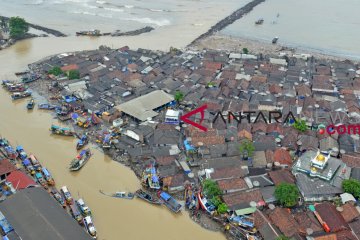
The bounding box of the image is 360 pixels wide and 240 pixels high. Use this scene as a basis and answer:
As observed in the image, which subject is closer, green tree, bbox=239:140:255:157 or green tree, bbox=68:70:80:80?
green tree, bbox=239:140:255:157

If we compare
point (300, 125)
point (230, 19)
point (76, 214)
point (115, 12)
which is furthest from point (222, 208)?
point (115, 12)

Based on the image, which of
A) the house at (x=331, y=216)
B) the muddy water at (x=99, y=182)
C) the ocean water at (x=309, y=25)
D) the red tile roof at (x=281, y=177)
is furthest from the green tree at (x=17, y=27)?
the house at (x=331, y=216)

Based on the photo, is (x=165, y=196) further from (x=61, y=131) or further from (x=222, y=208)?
(x=61, y=131)

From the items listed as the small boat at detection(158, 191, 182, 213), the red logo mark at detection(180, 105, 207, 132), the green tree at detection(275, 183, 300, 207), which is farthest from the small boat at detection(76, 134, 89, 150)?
the green tree at detection(275, 183, 300, 207)

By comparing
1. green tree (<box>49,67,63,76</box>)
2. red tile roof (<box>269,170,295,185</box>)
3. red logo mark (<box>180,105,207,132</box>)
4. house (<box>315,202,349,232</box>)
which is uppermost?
green tree (<box>49,67,63,76</box>)

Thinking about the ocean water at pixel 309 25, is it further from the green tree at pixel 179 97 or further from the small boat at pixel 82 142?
the small boat at pixel 82 142

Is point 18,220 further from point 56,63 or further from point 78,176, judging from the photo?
point 56,63

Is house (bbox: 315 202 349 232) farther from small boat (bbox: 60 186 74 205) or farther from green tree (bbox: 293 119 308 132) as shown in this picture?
small boat (bbox: 60 186 74 205)
